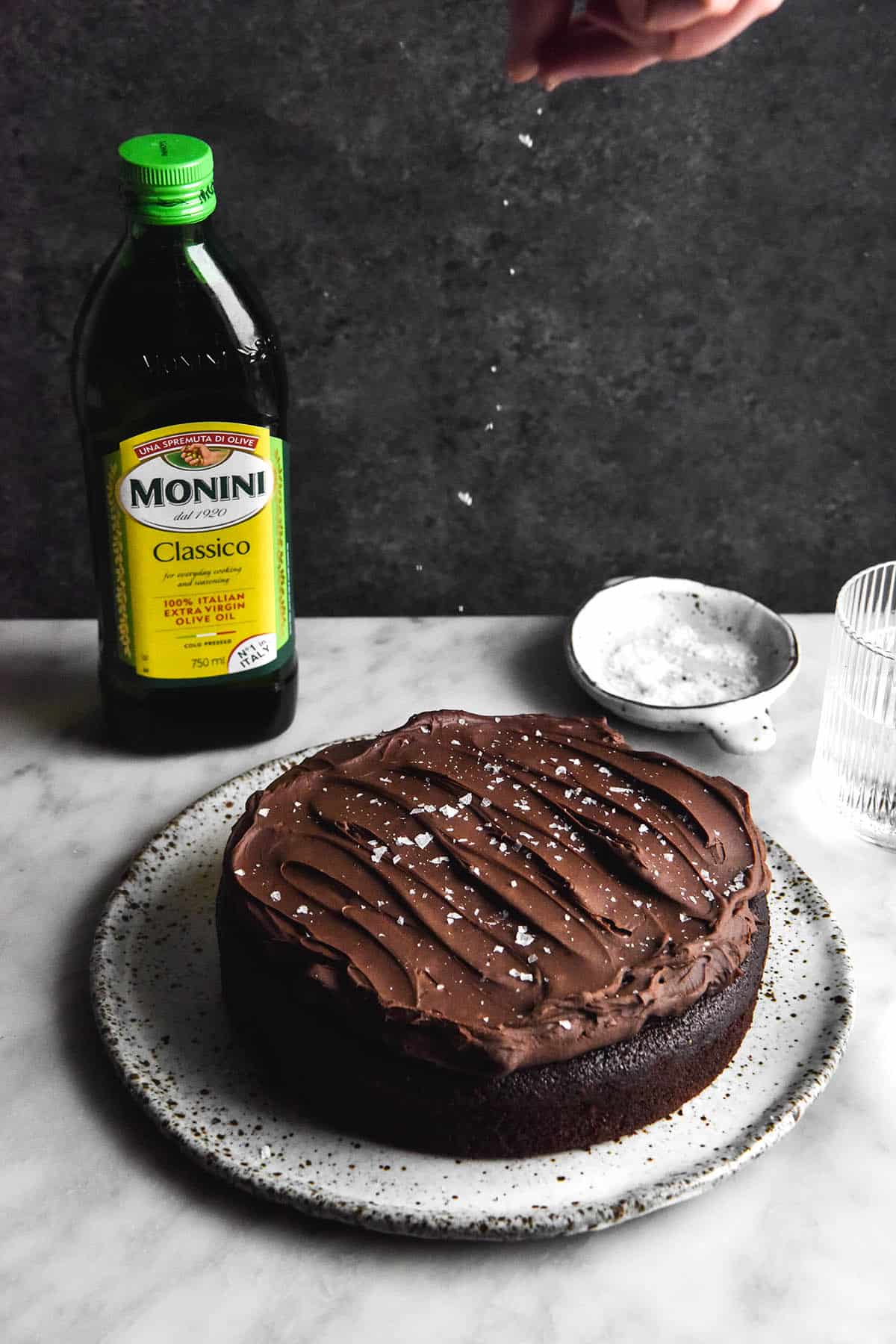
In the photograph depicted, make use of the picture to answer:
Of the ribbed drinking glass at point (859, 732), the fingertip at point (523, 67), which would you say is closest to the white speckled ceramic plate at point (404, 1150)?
the ribbed drinking glass at point (859, 732)

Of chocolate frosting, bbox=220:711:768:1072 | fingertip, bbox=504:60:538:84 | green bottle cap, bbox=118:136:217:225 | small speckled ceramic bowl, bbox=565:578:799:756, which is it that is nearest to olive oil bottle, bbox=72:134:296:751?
green bottle cap, bbox=118:136:217:225

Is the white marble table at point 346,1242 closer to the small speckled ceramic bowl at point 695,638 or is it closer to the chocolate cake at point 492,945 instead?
the chocolate cake at point 492,945

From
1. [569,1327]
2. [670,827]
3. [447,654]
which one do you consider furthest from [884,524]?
[569,1327]

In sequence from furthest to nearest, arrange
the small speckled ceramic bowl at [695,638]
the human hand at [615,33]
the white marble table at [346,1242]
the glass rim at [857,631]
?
the small speckled ceramic bowl at [695,638] < the glass rim at [857,631] < the white marble table at [346,1242] < the human hand at [615,33]

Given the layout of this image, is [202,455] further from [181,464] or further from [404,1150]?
[404,1150]

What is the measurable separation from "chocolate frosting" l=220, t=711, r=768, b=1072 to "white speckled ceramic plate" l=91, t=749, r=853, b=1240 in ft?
0.24

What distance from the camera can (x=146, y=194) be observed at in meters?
0.96

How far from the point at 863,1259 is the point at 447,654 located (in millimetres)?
703

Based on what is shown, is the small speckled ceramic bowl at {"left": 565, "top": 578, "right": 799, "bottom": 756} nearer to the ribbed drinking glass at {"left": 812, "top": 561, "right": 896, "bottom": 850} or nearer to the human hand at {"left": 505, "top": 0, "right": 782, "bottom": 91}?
the ribbed drinking glass at {"left": 812, "top": 561, "right": 896, "bottom": 850}

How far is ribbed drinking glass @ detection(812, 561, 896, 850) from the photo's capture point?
1098 mm

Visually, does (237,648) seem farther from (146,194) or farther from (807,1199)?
(807,1199)

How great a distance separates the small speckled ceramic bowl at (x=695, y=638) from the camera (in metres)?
1.19

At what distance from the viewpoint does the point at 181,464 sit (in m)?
1.05

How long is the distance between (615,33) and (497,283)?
663 mm
